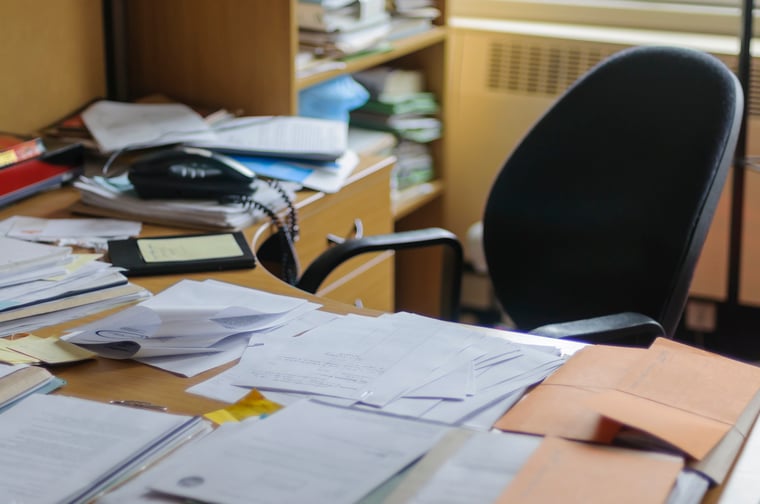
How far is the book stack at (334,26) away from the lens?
234 centimetres

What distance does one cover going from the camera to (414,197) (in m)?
2.85

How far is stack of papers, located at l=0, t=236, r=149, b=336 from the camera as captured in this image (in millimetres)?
1308

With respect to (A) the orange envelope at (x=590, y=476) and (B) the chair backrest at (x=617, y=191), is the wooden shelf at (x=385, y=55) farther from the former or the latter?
(A) the orange envelope at (x=590, y=476)

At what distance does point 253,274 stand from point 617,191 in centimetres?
63

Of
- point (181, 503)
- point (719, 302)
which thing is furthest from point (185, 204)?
point (719, 302)

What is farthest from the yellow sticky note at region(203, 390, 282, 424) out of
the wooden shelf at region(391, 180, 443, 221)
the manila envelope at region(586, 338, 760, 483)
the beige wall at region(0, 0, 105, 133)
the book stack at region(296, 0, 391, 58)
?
the wooden shelf at region(391, 180, 443, 221)

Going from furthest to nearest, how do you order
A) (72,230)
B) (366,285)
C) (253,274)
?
(366,285) < (72,230) < (253,274)

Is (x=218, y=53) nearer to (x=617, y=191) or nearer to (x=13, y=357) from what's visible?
(x=617, y=191)

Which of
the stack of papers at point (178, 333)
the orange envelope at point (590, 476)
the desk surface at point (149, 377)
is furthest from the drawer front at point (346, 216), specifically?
the orange envelope at point (590, 476)

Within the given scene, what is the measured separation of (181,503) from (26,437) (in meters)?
0.21

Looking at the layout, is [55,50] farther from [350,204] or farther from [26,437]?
[26,437]

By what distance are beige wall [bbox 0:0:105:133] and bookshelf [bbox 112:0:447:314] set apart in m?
0.12

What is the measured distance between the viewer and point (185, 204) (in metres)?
1.69

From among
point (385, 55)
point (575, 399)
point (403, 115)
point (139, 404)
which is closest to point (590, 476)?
point (575, 399)
